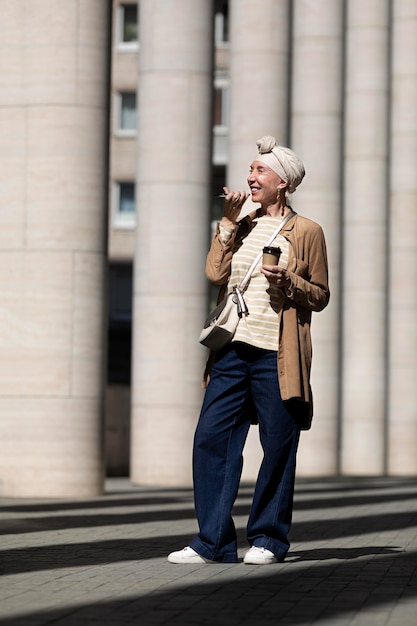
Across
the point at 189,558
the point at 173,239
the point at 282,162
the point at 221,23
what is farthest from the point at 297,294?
the point at 221,23

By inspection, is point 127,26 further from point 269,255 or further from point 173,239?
point 269,255

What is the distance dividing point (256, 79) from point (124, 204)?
25.1 meters

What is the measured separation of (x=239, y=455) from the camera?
10.4 metres

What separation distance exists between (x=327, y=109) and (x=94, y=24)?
44.2 ft

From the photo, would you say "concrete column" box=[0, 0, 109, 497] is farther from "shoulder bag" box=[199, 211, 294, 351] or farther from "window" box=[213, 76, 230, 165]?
"window" box=[213, 76, 230, 165]

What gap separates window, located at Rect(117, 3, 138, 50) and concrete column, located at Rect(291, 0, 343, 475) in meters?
20.3

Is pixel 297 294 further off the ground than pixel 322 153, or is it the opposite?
pixel 322 153

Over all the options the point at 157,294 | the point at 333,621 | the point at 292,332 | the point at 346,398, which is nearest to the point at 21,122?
the point at 157,294

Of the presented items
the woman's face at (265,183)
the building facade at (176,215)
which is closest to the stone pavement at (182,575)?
the woman's face at (265,183)

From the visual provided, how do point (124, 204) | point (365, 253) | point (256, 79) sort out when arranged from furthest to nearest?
point (124, 204) → point (365, 253) → point (256, 79)

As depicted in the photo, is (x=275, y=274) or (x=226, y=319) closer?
(x=275, y=274)

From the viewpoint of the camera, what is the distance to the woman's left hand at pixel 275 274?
33.0 feet

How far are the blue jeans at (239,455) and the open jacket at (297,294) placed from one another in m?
0.12

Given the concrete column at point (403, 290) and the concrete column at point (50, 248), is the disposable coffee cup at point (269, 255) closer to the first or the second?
the concrete column at point (50, 248)
